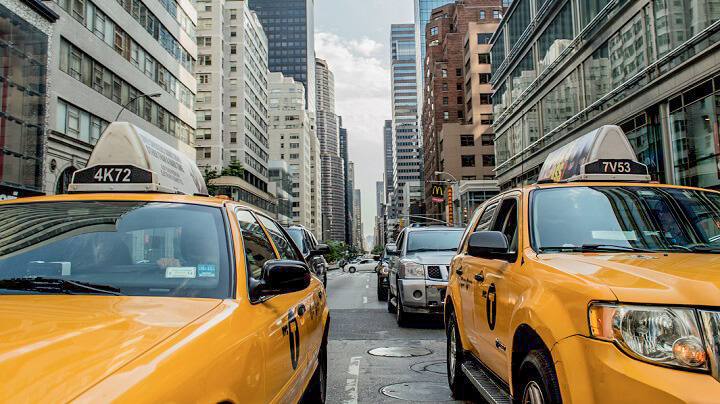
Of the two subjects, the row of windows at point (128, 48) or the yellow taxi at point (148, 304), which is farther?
the row of windows at point (128, 48)

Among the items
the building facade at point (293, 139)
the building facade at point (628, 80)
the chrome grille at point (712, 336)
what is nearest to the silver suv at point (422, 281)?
the chrome grille at point (712, 336)

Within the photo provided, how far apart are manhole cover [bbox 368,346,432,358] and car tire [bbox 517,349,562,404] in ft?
15.1

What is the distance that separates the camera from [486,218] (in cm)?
545

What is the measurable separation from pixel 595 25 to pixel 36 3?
24842mm

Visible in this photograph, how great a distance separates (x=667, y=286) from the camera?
251cm

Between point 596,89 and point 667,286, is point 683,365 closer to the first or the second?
point 667,286

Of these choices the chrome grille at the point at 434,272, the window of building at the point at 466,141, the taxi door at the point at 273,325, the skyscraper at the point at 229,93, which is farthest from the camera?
the window of building at the point at 466,141

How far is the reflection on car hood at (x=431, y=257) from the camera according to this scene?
408 inches

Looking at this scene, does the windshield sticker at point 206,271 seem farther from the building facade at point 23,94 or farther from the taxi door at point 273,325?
the building facade at point 23,94

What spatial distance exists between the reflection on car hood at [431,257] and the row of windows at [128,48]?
974 inches

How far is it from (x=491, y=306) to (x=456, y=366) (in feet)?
5.02

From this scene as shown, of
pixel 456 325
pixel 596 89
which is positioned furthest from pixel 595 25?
pixel 456 325

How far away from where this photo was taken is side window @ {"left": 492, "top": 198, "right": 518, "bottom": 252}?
14.4ft

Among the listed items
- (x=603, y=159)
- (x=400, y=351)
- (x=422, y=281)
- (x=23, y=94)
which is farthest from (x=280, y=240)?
(x=23, y=94)
